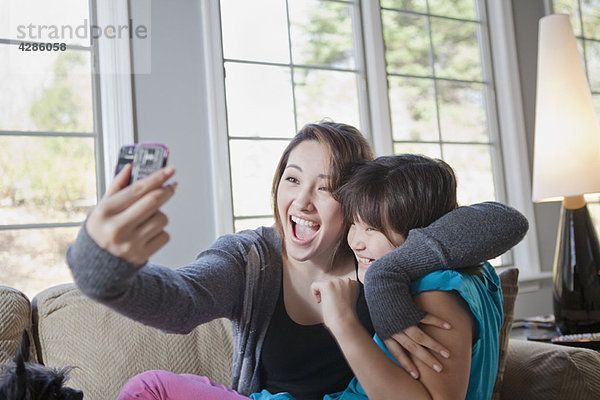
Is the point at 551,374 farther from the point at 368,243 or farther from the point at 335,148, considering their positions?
the point at 335,148

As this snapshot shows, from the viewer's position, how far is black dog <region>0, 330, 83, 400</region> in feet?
2.81

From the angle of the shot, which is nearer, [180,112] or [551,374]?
[551,374]

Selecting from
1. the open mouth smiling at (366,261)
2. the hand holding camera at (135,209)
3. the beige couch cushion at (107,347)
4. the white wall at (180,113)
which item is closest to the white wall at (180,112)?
the white wall at (180,113)

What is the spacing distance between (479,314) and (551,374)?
0.61 metres

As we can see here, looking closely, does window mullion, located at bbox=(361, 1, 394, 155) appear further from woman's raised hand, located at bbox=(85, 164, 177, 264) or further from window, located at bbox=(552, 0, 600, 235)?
woman's raised hand, located at bbox=(85, 164, 177, 264)

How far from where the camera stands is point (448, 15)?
3576 millimetres

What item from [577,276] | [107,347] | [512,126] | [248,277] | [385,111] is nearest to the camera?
[248,277]

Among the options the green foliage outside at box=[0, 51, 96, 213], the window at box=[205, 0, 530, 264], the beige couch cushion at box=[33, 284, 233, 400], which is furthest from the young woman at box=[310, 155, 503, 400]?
the green foliage outside at box=[0, 51, 96, 213]

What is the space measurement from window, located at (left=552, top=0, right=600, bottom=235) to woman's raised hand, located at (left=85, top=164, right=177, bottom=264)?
12.4 ft

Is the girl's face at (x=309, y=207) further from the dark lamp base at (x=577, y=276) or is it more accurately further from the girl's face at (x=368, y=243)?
the dark lamp base at (x=577, y=276)

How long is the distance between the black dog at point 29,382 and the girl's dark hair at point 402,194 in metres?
0.66

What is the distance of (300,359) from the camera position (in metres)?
1.37

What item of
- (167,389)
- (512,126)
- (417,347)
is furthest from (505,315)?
(512,126)

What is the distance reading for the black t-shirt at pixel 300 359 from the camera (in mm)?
1366
